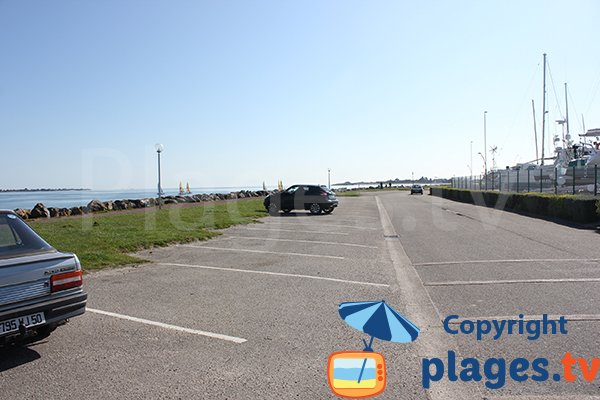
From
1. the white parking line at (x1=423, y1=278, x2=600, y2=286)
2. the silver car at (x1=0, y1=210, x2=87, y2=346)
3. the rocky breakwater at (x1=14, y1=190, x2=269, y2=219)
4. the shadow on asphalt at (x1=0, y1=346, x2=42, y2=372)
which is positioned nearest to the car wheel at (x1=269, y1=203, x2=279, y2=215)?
the rocky breakwater at (x1=14, y1=190, x2=269, y2=219)

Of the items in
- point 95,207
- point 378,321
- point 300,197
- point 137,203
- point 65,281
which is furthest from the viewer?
point 137,203

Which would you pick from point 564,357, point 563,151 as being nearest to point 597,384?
point 564,357

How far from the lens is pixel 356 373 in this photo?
4441 millimetres

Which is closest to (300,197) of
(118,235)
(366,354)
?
(118,235)

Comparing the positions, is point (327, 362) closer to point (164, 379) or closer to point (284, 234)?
point (164, 379)

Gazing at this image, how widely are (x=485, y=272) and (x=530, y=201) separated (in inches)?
734

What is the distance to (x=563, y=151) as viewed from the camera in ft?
160

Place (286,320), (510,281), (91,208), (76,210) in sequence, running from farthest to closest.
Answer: (91,208) → (76,210) → (510,281) → (286,320)

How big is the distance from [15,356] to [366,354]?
3.60 metres

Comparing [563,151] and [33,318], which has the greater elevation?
[563,151]

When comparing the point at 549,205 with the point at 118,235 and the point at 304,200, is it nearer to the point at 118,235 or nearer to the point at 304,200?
the point at 304,200

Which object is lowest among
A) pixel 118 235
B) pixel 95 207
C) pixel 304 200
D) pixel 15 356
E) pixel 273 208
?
pixel 15 356

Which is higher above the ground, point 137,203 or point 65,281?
point 137,203

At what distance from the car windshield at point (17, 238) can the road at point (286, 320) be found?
3.43ft
